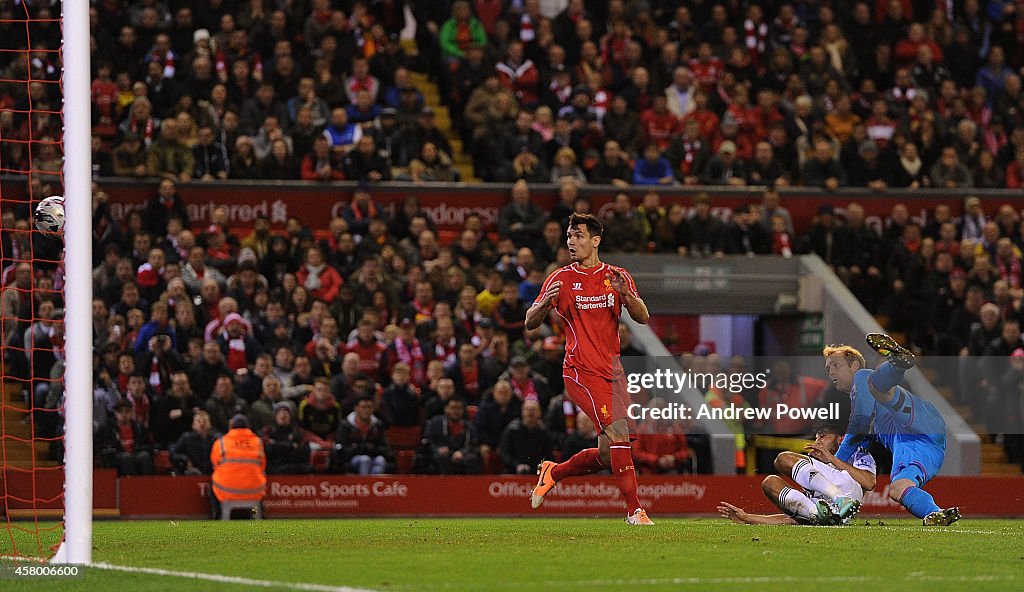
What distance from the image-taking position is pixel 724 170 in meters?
24.4

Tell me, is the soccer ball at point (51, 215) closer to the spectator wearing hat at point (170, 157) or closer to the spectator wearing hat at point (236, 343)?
the spectator wearing hat at point (236, 343)

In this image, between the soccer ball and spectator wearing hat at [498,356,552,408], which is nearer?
the soccer ball

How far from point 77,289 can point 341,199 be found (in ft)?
47.5

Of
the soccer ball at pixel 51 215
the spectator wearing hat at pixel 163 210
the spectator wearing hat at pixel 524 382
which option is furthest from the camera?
the spectator wearing hat at pixel 163 210

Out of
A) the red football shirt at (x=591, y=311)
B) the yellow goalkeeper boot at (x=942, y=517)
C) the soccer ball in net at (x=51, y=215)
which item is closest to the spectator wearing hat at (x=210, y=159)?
the red football shirt at (x=591, y=311)

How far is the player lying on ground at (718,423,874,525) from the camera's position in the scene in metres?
12.5

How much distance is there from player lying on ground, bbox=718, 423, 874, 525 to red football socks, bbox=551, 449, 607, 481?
41.1 inches

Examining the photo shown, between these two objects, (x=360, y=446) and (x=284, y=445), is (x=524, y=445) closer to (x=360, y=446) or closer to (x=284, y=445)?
(x=360, y=446)

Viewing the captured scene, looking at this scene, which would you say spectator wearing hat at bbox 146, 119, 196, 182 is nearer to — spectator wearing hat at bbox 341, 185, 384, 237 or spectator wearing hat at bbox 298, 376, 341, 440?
spectator wearing hat at bbox 341, 185, 384, 237

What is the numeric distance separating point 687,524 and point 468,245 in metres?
9.22

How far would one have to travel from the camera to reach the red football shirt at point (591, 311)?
492 inches

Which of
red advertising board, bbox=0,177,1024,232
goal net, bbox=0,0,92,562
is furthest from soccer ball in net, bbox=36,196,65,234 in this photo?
red advertising board, bbox=0,177,1024,232

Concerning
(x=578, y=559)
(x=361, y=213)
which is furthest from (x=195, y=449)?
(x=578, y=559)

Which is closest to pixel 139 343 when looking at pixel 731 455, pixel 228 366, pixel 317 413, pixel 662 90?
pixel 228 366
